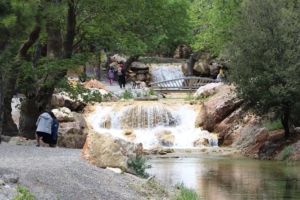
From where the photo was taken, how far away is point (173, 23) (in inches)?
1065

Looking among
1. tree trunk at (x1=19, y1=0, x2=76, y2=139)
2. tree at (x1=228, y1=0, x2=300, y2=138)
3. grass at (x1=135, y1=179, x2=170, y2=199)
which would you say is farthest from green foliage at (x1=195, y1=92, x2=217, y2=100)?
grass at (x1=135, y1=179, x2=170, y2=199)

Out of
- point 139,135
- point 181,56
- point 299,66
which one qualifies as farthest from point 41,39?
point 181,56

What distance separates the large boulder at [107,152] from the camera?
16.1 m

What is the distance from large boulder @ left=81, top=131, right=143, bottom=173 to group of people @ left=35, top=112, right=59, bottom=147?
6.00 metres

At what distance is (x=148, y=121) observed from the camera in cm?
3450

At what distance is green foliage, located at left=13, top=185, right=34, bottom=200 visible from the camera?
10370 mm

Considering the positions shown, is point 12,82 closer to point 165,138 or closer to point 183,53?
point 165,138

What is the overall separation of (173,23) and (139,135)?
7.99 meters

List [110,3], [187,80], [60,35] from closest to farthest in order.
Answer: [110,3], [60,35], [187,80]

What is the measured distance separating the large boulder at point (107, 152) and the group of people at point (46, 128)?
5996 mm

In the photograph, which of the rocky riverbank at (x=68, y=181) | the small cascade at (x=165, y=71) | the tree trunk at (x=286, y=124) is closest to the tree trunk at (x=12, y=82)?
the rocky riverbank at (x=68, y=181)

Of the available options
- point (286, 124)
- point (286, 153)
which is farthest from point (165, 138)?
point (286, 153)

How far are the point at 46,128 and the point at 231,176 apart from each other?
638cm

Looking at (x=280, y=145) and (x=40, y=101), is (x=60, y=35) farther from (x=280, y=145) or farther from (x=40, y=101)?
(x=280, y=145)
